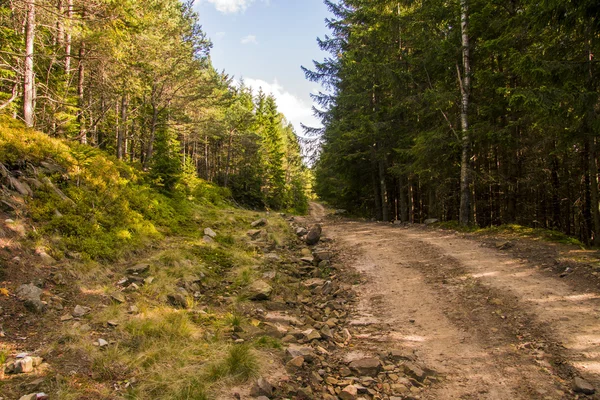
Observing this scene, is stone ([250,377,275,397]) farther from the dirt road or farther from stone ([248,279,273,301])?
stone ([248,279,273,301])

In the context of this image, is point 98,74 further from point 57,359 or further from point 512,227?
point 512,227

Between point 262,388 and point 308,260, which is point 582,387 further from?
point 308,260

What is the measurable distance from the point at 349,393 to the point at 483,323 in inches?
127

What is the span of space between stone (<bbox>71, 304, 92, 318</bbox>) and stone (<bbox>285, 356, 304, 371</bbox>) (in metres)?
3.62

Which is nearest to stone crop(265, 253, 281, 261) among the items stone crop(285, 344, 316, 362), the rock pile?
the rock pile

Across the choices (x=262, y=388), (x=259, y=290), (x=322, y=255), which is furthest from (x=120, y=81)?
(x=262, y=388)

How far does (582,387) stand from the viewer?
3.73 m

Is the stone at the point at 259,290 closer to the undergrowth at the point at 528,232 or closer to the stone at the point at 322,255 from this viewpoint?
the stone at the point at 322,255

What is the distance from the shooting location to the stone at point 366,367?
4.39m

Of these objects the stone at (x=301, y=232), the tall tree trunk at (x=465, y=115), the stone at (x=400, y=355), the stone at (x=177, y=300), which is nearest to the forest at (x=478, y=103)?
the tall tree trunk at (x=465, y=115)

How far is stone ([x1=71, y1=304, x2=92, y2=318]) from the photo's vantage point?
5156mm

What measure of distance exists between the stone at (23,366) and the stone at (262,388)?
261cm

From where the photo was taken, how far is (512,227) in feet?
41.0

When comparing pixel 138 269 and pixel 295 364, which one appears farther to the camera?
pixel 138 269
